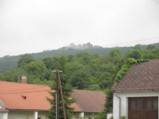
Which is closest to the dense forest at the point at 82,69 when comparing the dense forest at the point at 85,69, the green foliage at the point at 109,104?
the dense forest at the point at 85,69

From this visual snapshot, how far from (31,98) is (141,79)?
17315mm

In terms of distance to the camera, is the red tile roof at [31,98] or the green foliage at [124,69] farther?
the red tile roof at [31,98]

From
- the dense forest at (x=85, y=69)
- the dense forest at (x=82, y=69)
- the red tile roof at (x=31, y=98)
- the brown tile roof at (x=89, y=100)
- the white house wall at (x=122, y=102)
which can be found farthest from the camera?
the dense forest at (x=82, y=69)

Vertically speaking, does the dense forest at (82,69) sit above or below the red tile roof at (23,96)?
above

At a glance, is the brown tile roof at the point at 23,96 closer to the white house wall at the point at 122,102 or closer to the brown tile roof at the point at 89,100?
the brown tile roof at the point at 89,100

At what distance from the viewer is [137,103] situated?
89.4 ft

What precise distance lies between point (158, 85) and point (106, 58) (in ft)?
174

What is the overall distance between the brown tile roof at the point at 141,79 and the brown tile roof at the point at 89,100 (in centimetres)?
1618

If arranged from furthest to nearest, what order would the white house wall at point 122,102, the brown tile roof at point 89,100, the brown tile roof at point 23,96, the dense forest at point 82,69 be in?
the dense forest at point 82,69
the brown tile roof at point 89,100
the brown tile roof at point 23,96
the white house wall at point 122,102

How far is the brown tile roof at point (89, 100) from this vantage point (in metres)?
46.0

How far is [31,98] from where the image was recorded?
139 feet

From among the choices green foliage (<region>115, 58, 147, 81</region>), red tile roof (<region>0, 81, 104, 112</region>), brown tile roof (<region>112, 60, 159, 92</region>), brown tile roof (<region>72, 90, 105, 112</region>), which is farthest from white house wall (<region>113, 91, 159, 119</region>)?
brown tile roof (<region>72, 90, 105, 112</region>)

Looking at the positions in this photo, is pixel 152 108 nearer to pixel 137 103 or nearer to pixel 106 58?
pixel 137 103

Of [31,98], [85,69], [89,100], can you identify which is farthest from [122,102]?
[85,69]
